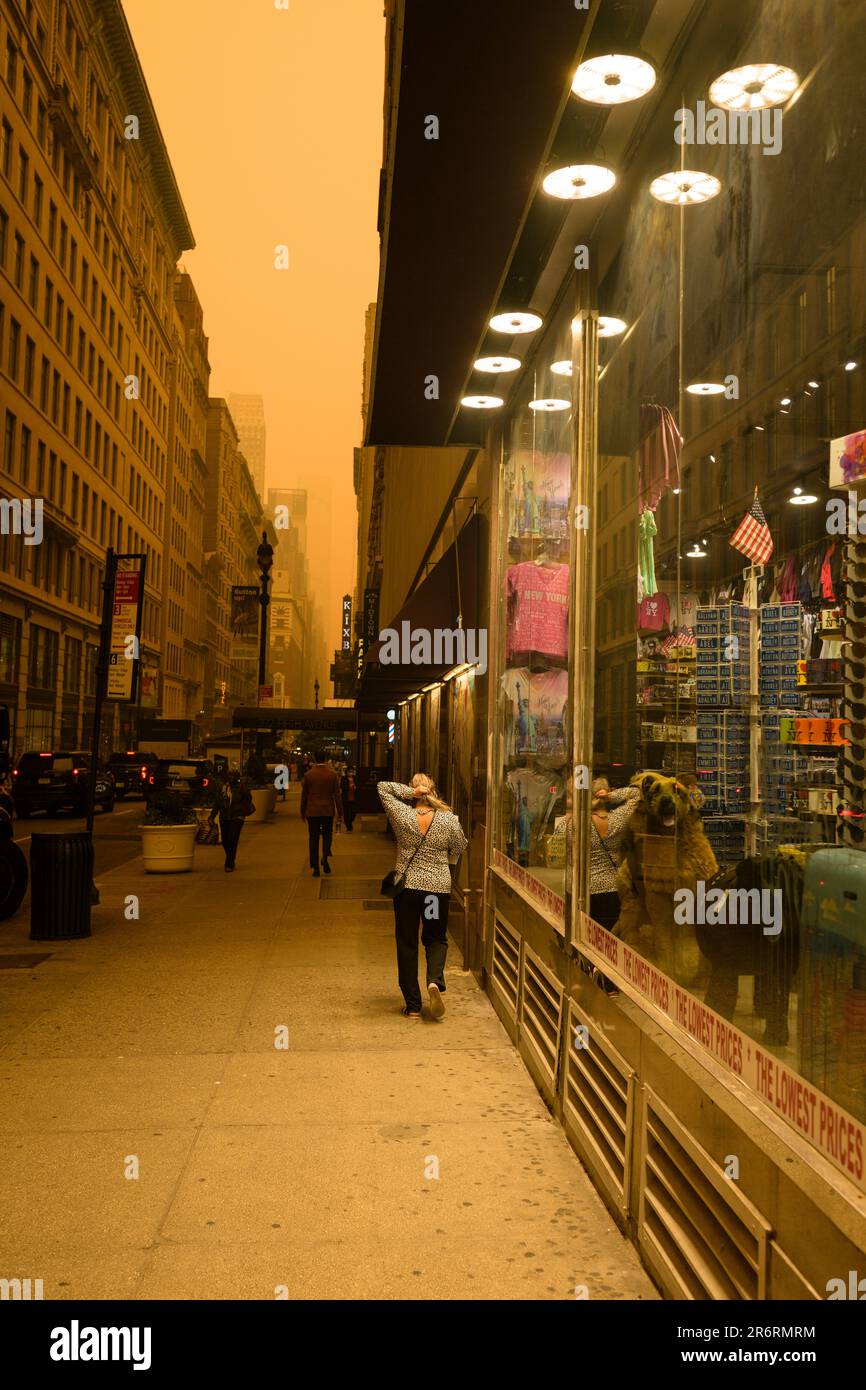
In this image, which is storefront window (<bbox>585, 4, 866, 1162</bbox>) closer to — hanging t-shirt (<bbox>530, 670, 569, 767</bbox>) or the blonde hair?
hanging t-shirt (<bbox>530, 670, 569, 767</bbox>)

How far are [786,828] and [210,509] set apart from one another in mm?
108804

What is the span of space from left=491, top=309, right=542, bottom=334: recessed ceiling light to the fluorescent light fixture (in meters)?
1.66

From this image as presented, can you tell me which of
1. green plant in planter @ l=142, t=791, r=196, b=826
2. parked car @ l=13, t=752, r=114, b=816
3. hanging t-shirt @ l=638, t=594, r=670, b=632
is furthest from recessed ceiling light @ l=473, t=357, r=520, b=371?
parked car @ l=13, t=752, r=114, b=816

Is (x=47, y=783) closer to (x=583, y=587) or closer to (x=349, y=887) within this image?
(x=349, y=887)

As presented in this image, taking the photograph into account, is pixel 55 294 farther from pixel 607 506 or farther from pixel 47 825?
pixel 607 506

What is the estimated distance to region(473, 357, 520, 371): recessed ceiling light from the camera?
28.2 ft

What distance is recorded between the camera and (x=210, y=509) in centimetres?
10944

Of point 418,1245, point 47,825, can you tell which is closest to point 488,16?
point 418,1245

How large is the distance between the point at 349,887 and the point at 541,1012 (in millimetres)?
9960

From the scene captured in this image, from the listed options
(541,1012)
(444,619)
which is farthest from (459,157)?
(444,619)

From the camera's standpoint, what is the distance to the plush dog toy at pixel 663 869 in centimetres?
447

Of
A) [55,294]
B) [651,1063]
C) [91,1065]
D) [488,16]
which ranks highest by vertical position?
[55,294]

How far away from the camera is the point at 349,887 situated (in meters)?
16.6

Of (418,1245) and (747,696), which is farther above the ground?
(747,696)
